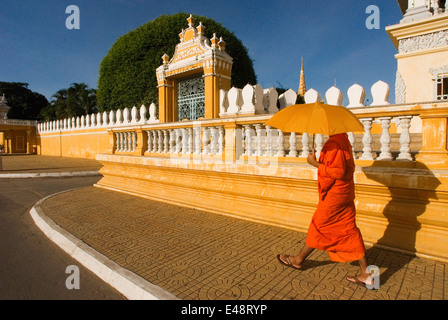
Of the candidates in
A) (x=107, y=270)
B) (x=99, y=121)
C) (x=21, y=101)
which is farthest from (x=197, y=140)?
(x=21, y=101)

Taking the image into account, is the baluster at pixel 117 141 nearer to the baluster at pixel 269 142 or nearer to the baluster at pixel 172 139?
the baluster at pixel 172 139

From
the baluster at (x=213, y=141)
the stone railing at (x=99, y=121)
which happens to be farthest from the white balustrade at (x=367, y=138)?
the stone railing at (x=99, y=121)

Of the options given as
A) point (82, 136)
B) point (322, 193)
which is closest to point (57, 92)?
point (82, 136)

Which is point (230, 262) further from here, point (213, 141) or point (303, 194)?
point (213, 141)

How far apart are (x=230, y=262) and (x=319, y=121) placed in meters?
1.86

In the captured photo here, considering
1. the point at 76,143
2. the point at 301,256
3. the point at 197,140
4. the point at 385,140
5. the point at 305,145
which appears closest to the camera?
the point at 301,256

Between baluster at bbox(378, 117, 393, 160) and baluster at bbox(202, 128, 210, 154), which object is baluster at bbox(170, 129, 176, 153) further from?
baluster at bbox(378, 117, 393, 160)

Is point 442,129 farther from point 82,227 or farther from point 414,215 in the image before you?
point 82,227

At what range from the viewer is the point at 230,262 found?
3.16 m

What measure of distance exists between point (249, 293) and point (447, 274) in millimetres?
2132

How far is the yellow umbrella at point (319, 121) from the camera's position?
103 inches

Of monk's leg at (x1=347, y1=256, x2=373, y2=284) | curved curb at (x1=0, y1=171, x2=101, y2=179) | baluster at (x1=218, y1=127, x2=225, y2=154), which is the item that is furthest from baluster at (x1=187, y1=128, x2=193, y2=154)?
curved curb at (x1=0, y1=171, x2=101, y2=179)

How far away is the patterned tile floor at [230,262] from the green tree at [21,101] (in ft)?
170

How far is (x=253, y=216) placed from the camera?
4.82 m
